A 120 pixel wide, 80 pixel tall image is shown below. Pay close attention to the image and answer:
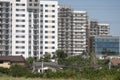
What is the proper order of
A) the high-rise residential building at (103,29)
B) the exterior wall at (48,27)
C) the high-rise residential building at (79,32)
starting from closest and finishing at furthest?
the exterior wall at (48,27), the high-rise residential building at (79,32), the high-rise residential building at (103,29)

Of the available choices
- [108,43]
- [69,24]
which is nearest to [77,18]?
[69,24]

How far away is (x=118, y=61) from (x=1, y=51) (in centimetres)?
3144

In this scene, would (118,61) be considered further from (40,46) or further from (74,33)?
(74,33)

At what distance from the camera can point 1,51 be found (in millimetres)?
86500

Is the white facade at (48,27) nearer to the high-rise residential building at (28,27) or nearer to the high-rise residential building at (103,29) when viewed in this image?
the high-rise residential building at (28,27)

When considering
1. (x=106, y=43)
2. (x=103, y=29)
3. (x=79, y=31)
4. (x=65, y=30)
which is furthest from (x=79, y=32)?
(x=103, y=29)

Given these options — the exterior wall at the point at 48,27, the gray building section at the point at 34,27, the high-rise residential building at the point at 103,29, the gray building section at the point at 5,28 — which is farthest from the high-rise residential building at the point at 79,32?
the gray building section at the point at 5,28

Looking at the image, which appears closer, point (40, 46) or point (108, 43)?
point (40, 46)

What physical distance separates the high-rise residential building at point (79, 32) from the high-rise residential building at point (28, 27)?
15303 millimetres

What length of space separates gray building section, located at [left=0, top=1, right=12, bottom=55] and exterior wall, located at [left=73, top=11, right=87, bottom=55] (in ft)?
78.9

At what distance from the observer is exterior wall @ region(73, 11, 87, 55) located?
105188mm

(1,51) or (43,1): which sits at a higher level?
(43,1)

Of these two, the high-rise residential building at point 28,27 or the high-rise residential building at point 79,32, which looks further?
the high-rise residential building at point 79,32

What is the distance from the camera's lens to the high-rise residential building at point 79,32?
105 metres
